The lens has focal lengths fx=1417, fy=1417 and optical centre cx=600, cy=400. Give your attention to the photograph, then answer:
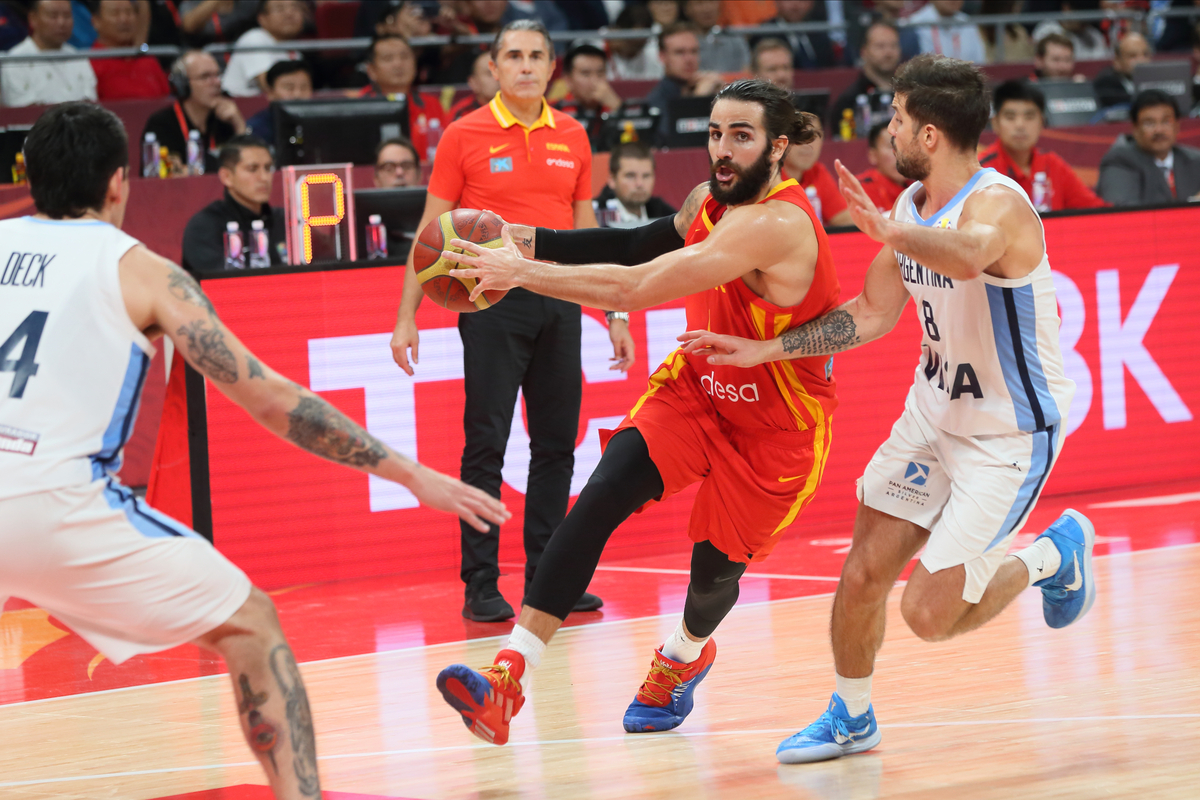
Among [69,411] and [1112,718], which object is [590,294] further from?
[1112,718]

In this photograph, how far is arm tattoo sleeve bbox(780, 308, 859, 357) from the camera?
4074mm

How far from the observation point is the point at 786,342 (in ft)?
13.3

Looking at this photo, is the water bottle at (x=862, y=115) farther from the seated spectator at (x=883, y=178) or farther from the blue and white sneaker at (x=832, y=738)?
the blue and white sneaker at (x=832, y=738)

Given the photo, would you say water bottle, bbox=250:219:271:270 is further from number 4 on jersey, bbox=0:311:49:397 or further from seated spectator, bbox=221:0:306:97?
number 4 on jersey, bbox=0:311:49:397

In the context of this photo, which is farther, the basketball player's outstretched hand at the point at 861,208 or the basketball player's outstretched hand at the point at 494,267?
the basketball player's outstretched hand at the point at 494,267

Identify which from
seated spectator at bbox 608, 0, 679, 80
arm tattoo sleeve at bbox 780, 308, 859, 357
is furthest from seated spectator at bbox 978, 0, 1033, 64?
arm tattoo sleeve at bbox 780, 308, 859, 357

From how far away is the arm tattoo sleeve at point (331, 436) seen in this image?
10.1ft

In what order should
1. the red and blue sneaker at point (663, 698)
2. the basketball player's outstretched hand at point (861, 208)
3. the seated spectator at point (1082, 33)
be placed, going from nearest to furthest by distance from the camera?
the basketball player's outstretched hand at point (861, 208) < the red and blue sneaker at point (663, 698) < the seated spectator at point (1082, 33)

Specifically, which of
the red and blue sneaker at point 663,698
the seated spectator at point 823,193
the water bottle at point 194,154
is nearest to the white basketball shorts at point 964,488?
the red and blue sneaker at point 663,698

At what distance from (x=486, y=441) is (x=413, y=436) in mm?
1010

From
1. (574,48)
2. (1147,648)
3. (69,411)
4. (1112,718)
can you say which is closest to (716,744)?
(1112,718)

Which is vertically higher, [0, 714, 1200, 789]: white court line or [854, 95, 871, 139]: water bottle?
[854, 95, 871, 139]: water bottle

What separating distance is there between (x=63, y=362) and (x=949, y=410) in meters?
2.37

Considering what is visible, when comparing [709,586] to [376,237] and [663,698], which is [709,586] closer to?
[663,698]
